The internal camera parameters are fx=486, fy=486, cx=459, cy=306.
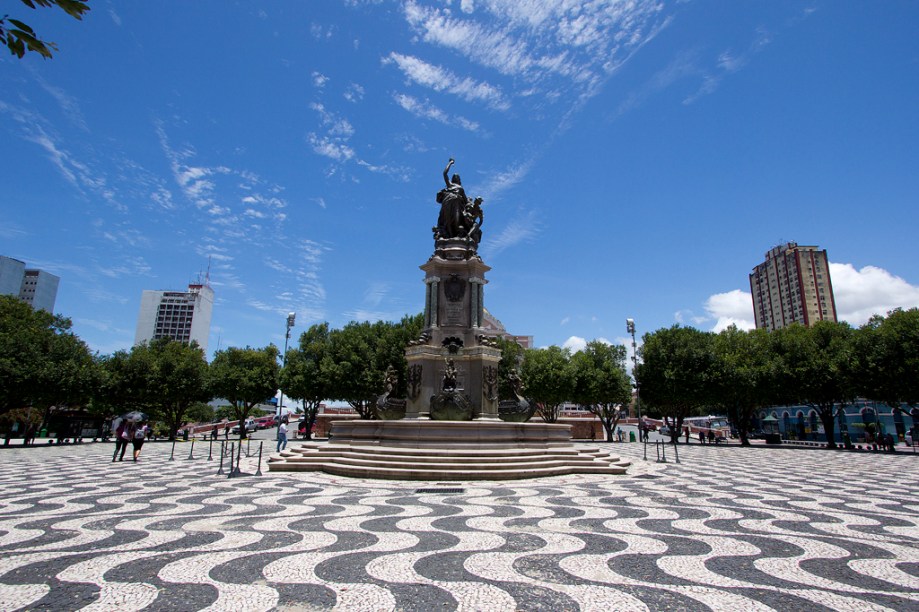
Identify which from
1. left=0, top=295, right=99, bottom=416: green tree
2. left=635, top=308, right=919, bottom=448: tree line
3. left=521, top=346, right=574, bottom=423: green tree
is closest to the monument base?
left=0, top=295, right=99, bottom=416: green tree

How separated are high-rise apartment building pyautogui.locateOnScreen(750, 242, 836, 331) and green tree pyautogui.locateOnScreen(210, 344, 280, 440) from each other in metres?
113

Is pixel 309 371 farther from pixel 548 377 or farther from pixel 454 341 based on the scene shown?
pixel 454 341

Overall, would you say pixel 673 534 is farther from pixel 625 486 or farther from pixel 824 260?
pixel 824 260

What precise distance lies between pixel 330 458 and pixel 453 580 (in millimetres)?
11169

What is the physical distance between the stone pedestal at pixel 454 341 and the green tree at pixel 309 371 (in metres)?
20.0

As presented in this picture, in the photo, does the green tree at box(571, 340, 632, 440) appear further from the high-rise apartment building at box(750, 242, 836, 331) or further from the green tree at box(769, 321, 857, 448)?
the high-rise apartment building at box(750, 242, 836, 331)

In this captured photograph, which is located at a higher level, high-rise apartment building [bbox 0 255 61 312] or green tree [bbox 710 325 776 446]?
high-rise apartment building [bbox 0 255 61 312]

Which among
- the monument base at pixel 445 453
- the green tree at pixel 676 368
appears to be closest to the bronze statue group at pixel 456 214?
the monument base at pixel 445 453

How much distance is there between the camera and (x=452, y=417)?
16188 millimetres

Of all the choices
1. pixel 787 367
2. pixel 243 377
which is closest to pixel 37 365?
pixel 243 377

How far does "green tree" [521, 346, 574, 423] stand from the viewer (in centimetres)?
4375

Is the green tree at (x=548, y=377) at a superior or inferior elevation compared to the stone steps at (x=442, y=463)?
superior

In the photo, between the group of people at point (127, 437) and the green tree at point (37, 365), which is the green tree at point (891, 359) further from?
the green tree at point (37, 365)

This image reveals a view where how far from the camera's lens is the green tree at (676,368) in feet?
126
